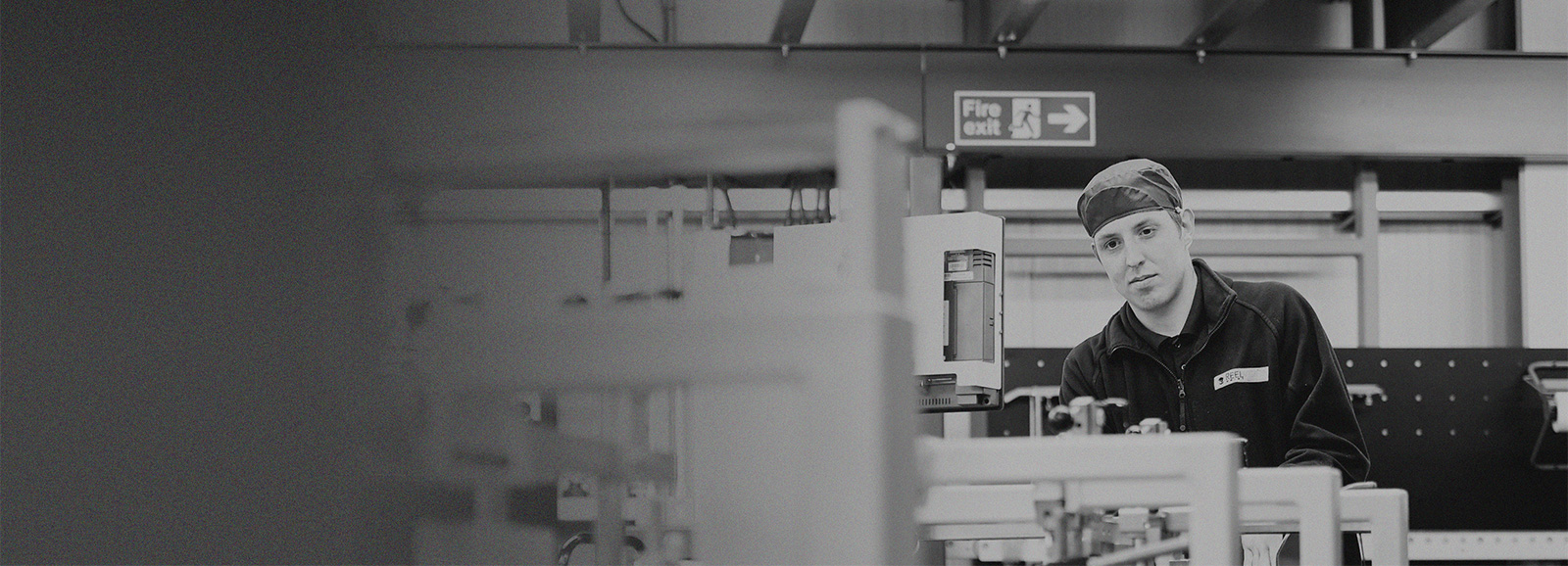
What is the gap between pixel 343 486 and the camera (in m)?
1.21

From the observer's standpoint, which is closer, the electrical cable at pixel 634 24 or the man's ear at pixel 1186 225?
the man's ear at pixel 1186 225

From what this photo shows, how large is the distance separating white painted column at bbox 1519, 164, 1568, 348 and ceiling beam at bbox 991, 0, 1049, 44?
1603 millimetres

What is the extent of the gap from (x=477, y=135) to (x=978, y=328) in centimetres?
109

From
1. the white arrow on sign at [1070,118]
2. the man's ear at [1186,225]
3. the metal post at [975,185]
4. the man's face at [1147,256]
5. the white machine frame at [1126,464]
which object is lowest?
the white machine frame at [1126,464]

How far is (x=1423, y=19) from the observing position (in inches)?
175

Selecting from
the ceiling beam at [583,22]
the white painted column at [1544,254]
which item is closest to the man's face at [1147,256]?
the ceiling beam at [583,22]

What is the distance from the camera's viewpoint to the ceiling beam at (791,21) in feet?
13.6

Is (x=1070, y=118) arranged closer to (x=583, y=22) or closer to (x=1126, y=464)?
(x=583, y=22)

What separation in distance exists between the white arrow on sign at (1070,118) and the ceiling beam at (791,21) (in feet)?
2.47

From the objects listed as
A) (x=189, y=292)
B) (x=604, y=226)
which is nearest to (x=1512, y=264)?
(x=604, y=226)

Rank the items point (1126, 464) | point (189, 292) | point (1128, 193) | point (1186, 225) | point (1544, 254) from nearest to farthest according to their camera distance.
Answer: point (1126, 464)
point (189, 292)
point (1128, 193)
point (1186, 225)
point (1544, 254)

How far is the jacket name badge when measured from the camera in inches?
93.6

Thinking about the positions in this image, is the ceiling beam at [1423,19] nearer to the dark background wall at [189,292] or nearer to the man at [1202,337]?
the man at [1202,337]

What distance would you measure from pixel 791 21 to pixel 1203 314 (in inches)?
82.0
